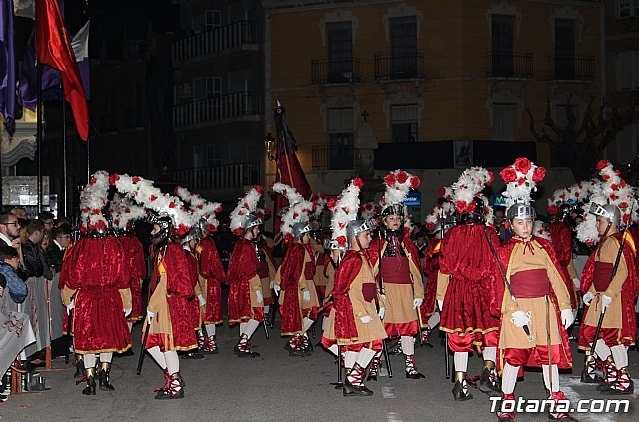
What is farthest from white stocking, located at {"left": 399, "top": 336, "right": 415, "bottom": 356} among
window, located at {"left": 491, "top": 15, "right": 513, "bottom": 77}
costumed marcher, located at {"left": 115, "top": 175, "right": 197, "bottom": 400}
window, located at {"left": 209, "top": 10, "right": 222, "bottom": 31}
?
window, located at {"left": 209, "top": 10, "right": 222, "bottom": 31}

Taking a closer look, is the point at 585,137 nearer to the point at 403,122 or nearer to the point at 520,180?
the point at 403,122

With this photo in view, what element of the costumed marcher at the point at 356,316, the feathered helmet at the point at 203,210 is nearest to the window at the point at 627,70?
the feathered helmet at the point at 203,210

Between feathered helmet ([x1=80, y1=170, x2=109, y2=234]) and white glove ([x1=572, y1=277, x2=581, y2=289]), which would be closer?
feathered helmet ([x1=80, y1=170, x2=109, y2=234])

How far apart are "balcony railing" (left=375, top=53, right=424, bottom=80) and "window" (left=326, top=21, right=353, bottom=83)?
1.11 m

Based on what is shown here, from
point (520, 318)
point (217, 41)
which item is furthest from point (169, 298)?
point (217, 41)

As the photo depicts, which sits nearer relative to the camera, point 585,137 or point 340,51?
point 585,137

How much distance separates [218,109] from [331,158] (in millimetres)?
7131

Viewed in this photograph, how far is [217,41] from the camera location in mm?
42469

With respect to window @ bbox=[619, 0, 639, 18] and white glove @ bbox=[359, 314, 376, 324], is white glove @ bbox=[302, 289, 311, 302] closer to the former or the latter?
white glove @ bbox=[359, 314, 376, 324]

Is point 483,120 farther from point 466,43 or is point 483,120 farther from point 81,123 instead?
point 81,123

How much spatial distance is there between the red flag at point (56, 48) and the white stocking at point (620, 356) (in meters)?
11.2

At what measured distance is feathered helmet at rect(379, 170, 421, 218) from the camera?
44.4 ft

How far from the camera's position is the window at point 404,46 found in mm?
35906

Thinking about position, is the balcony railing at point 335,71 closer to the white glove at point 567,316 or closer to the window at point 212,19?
the window at point 212,19
